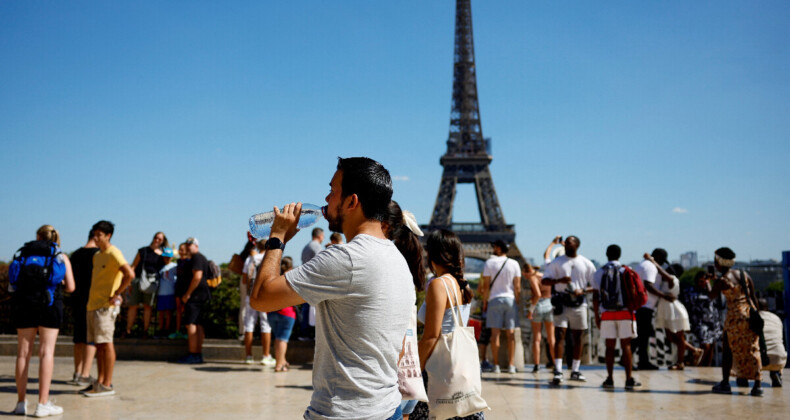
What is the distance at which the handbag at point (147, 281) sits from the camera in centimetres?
940

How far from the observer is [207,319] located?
10359mm

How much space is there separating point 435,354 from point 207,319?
26.1 ft

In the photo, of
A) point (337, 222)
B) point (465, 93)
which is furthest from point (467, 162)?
point (337, 222)

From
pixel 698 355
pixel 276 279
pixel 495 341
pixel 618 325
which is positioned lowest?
pixel 698 355

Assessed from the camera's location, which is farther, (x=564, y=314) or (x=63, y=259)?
(x=564, y=314)

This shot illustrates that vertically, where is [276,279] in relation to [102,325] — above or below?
above

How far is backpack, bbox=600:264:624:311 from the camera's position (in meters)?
7.27

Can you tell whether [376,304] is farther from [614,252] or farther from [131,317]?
[131,317]

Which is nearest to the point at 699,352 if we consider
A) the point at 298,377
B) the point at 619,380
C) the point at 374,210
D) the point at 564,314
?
the point at 619,380

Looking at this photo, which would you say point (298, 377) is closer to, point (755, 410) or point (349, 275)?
point (755, 410)

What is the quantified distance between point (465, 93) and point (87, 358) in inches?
1898

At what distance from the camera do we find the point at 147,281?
31.0 feet

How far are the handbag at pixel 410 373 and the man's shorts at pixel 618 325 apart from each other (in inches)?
184

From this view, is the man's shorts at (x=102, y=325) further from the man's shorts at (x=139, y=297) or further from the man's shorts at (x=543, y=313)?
the man's shorts at (x=543, y=313)
